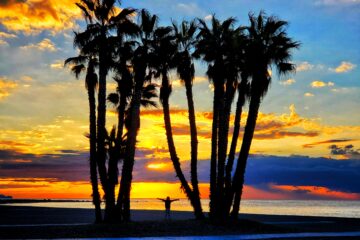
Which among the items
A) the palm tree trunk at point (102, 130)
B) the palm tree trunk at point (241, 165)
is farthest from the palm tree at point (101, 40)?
the palm tree trunk at point (241, 165)

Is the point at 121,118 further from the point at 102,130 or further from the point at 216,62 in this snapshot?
the point at 216,62

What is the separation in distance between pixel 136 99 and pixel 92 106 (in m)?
3.28

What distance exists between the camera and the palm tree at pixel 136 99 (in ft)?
95.7

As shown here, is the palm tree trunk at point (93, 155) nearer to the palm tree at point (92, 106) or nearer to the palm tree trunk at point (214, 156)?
the palm tree at point (92, 106)

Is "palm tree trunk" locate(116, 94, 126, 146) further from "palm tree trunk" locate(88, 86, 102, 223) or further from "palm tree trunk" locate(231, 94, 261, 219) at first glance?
"palm tree trunk" locate(231, 94, 261, 219)

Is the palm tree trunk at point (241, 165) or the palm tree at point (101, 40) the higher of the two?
the palm tree at point (101, 40)

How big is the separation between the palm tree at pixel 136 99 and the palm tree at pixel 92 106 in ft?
5.70

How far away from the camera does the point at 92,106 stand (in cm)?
3134

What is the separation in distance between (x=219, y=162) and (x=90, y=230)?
28.4 ft

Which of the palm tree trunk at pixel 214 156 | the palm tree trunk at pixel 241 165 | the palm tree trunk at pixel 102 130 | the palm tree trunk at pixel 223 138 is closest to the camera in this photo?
the palm tree trunk at pixel 241 165

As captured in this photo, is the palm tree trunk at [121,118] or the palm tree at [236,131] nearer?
the palm tree at [236,131]

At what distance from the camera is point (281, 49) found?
97.0 ft

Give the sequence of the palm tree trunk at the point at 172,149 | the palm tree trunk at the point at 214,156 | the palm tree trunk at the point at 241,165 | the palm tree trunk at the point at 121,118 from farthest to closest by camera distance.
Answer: the palm tree trunk at the point at 121,118 → the palm tree trunk at the point at 172,149 → the palm tree trunk at the point at 214,156 → the palm tree trunk at the point at 241,165

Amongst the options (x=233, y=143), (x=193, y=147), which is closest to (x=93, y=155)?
(x=193, y=147)
